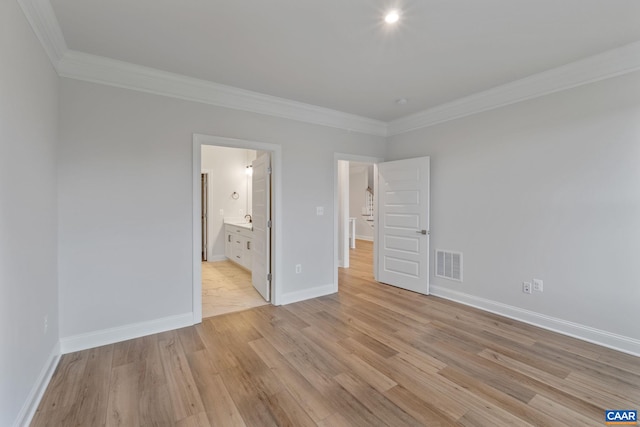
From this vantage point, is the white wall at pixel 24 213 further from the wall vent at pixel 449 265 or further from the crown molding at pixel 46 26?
the wall vent at pixel 449 265

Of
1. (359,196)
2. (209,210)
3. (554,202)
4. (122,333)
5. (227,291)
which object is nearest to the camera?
(122,333)

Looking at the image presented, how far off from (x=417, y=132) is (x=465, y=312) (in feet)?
8.68

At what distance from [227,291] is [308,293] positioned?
1294mm

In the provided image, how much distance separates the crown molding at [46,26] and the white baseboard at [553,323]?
4878mm

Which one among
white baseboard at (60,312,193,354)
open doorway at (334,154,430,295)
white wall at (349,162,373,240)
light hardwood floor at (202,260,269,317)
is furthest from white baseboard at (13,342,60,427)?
white wall at (349,162,373,240)

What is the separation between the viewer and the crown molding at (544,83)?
8.52 feet

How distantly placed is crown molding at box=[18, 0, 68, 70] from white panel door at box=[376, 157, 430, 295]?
4.01 metres

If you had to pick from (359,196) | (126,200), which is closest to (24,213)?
(126,200)

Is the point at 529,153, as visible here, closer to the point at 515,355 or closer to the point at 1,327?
the point at 515,355

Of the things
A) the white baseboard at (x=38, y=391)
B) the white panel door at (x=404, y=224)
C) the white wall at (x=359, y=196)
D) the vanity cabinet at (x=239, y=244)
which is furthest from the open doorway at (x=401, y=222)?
the white wall at (x=359, y=196)

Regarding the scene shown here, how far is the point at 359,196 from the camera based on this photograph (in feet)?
33.5

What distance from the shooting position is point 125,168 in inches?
113

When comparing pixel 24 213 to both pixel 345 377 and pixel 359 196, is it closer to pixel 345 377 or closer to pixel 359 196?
pixel 345 377

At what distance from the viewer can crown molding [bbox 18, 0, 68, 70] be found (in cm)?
185
